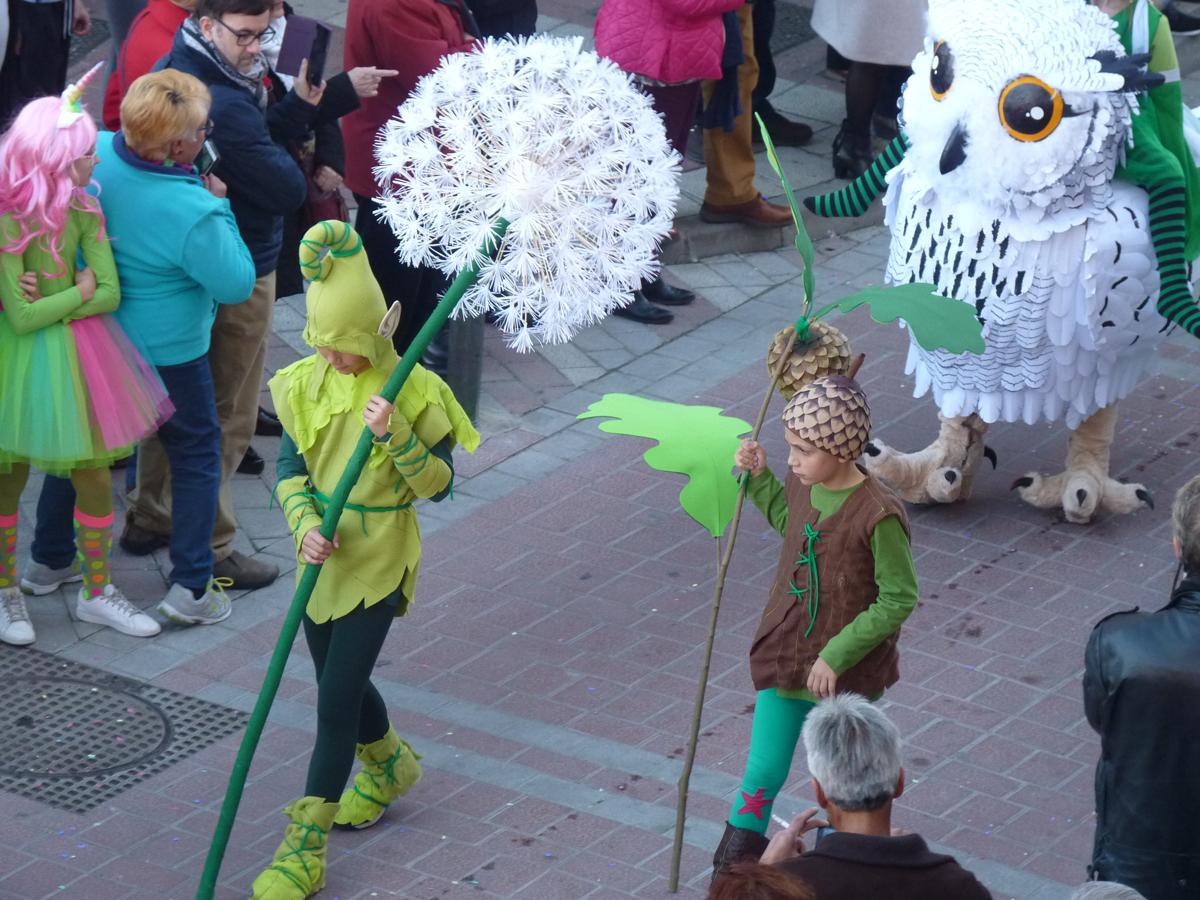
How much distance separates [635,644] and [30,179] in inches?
94.7

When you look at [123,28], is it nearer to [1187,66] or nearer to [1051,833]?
[1051,833]

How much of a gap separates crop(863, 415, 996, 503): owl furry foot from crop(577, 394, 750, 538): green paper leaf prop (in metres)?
2.40

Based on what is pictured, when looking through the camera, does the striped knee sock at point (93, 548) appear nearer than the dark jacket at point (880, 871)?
No

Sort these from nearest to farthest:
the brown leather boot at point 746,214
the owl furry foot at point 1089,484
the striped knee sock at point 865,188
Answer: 1. the striped knee sock at point 865,188
2. the owl furry foot at point 1089,484
3. the brown leather boot at point 746,214

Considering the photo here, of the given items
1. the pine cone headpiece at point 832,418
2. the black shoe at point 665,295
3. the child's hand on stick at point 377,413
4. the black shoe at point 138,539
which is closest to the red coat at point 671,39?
the black shoe at point 665,295

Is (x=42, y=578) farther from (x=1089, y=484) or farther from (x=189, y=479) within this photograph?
(x=1089, y=484)

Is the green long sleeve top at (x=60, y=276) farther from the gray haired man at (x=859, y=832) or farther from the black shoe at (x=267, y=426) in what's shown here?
the gray haired man at (x=859, y=832)

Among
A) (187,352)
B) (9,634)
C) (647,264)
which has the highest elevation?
(647,264)

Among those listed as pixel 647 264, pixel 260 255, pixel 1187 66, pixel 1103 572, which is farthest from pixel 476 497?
pixel 1187 66

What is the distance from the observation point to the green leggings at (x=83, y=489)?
608cm

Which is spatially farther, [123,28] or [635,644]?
[123,28]

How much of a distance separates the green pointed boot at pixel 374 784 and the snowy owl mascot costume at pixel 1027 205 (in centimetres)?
235

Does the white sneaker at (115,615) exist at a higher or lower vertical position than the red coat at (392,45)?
lower

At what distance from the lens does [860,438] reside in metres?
4.66
